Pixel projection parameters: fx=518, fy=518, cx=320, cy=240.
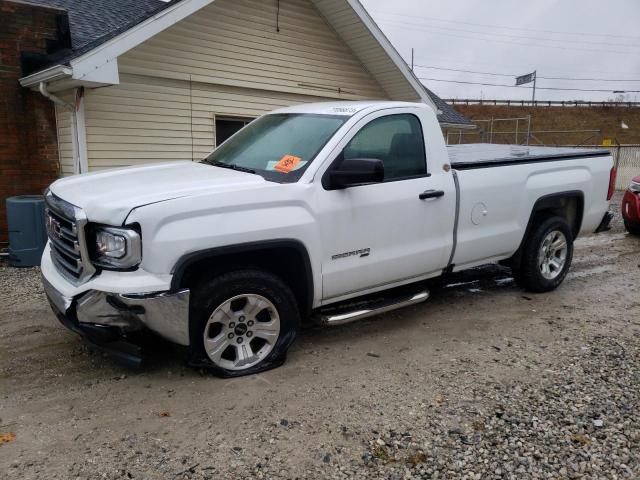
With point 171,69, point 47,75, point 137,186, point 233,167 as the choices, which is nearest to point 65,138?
point 47,75

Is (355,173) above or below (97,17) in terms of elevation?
below

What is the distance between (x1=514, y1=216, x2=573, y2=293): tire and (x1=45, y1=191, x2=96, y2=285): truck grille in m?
4.37

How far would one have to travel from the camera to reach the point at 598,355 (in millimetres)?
4207

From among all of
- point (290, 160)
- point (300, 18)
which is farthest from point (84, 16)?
point (290, 160)

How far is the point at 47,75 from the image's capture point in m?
6.84

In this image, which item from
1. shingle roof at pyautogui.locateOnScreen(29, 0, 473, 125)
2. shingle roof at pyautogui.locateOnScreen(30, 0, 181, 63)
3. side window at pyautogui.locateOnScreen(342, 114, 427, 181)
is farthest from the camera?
shingle roof at pyautogui.locateOnScreen(30, 0, 181, 63)

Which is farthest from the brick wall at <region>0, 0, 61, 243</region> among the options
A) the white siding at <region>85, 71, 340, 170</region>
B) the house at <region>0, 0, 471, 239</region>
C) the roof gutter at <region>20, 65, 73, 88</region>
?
the white siding at <region>85, 71, 340, 170</region>

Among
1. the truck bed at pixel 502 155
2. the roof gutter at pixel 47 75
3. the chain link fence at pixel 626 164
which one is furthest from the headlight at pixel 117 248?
the chain link fence at pixel 626 164

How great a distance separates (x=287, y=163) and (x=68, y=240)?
1632 millimetres

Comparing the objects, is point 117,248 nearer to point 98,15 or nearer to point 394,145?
point 394,145

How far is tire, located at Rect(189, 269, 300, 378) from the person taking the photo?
3.46 meters

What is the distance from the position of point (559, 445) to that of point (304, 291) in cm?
194

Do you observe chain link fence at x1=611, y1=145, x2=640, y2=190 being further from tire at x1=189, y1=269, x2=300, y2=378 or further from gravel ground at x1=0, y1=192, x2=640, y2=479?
tire at x1=189, y1=269, x2=300, y2=378

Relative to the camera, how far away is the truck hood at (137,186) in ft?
10.4
